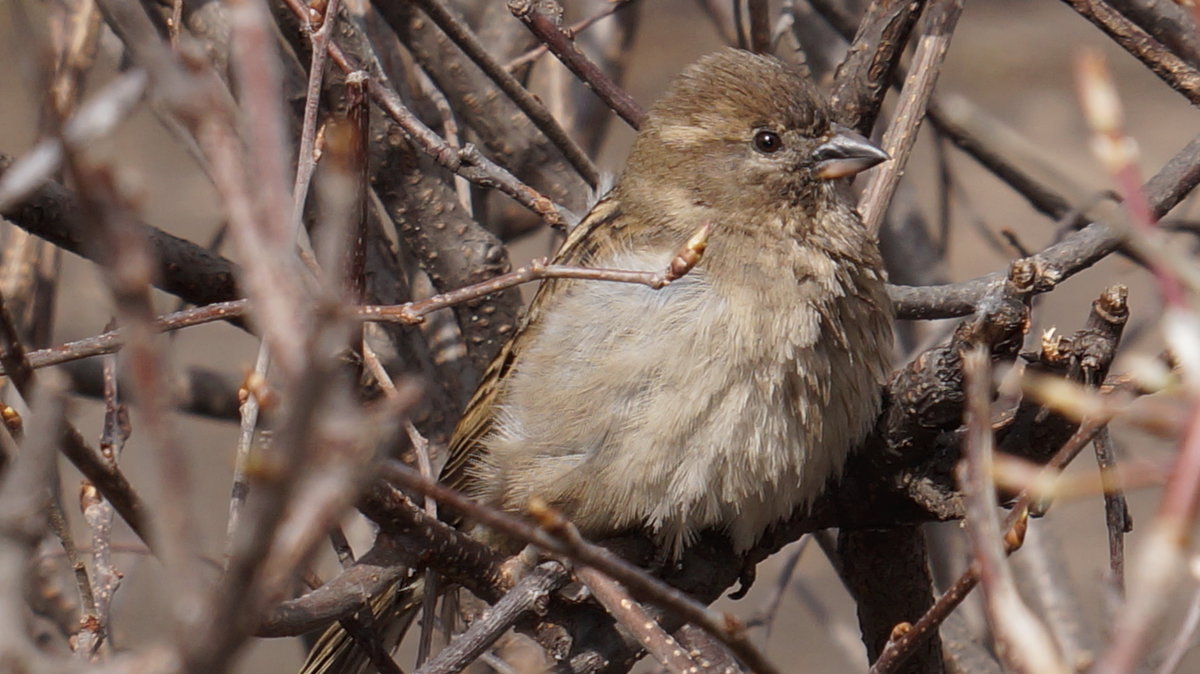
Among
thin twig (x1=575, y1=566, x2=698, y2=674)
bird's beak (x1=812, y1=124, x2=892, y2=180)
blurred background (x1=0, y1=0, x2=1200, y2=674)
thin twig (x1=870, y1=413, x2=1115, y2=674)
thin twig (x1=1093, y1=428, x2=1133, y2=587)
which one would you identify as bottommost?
blurred background (x1=0, y1=0, x2=1200, y2=674)

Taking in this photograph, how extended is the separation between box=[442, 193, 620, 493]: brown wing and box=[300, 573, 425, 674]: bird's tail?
0.89 feet

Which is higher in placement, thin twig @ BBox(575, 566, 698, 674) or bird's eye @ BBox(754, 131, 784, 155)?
bird's eye @ BBox(754, 131, 784, 155)

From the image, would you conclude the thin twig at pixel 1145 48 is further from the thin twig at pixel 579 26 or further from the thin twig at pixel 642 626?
the thin twig at pixel 642 626

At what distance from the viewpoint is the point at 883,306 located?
3131mm

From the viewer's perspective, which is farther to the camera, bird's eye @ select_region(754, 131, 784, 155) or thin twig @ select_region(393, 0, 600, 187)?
bird's eye @ select_region(754, 131, 784, 155)

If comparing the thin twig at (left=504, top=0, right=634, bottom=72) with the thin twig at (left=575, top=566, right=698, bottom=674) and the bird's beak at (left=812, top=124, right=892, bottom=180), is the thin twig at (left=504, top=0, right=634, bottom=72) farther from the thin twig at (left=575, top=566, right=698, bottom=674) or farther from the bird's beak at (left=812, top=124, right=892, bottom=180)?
the thin twig at (left=575, top=566, right=698, bottom=674)

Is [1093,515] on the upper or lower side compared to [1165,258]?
lower

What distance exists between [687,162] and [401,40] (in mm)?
843

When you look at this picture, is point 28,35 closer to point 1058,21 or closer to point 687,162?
point 687,162

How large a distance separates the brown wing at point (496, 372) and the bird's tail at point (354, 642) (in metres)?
0.27

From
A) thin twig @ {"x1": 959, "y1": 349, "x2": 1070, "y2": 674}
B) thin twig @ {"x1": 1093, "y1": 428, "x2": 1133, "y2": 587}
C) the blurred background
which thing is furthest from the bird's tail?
thin twig @ {"x1": 959, "y1": 349, "x2": 1070, "y2": 674}

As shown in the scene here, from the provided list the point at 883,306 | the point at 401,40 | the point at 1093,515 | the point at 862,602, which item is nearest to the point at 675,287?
the point at 883,306

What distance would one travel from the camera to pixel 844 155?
3.31m

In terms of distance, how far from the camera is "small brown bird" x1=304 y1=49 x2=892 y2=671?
2912 millimetres
